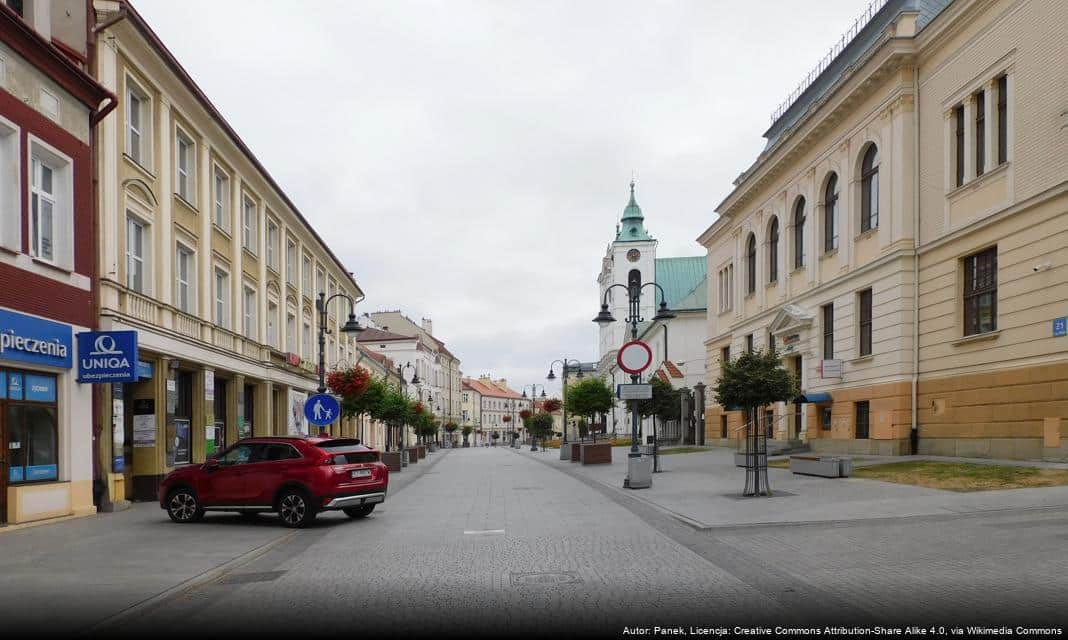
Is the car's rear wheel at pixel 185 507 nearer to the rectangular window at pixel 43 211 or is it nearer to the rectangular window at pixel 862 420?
the rectangular window at pixel 43 211

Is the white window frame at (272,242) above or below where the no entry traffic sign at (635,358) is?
above

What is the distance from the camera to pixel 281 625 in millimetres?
7102

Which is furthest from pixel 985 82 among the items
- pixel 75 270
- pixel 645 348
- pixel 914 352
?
pixel 75 270

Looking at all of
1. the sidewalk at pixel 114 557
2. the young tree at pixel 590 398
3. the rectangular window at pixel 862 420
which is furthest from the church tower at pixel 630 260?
the sidewalk at pixel 114 557

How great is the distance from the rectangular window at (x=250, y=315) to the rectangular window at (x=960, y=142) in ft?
76.8

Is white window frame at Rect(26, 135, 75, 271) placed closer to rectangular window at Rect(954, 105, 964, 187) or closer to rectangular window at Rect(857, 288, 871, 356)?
rectangular window at Rect(954, 105, 964, 187)

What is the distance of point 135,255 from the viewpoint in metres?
21.4

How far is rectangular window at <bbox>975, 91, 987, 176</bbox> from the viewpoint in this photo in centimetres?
2375

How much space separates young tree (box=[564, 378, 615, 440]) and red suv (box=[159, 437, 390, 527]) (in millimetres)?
34299

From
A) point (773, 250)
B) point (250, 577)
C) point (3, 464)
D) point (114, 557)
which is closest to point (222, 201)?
point (3, 464)

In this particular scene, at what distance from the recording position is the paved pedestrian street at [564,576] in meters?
7.23

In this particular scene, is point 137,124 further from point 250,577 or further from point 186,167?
point 250,577

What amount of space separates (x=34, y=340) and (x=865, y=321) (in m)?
25.2

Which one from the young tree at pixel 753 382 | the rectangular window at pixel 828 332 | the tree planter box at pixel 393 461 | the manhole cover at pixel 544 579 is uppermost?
the rectangular window at pixel 828 332
